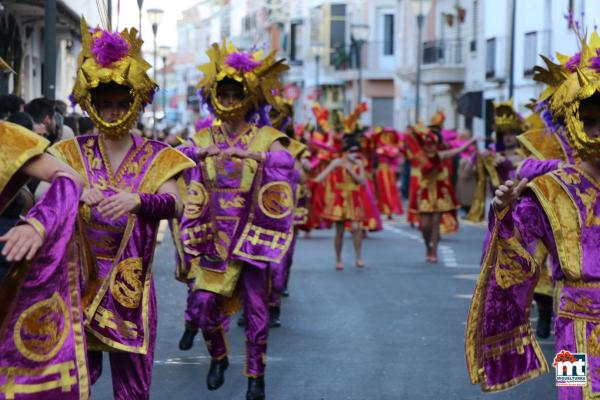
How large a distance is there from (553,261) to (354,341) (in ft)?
16.6

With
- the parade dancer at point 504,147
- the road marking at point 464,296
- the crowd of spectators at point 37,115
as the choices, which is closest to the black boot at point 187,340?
the crowd of spectators at point 37,115

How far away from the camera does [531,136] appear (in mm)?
8648

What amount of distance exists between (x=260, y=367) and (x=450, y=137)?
1173 centimetres

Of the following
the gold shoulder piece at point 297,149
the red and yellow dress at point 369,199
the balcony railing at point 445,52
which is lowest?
the red and yellow dress at point 369,199

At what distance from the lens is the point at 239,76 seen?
853cm

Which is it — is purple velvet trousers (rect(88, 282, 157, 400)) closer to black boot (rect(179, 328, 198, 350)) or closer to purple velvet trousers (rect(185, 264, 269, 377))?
purple velvet trousers (rect(185, 264, 269, 377))

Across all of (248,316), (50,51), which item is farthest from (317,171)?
(248,316)

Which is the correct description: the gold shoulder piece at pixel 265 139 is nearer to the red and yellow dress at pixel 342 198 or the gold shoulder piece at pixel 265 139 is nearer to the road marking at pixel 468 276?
the road marking at pixel 468 276

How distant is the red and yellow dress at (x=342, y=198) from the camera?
1658 cm

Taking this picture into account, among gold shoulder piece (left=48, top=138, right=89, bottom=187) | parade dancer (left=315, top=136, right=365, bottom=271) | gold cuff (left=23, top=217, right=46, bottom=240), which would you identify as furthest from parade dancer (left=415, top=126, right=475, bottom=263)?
gold cuff (left=23, top=217, right=46, bottom=240)

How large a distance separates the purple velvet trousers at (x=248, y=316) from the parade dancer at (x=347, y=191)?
26.6ft

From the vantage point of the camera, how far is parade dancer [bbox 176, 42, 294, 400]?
8156mm

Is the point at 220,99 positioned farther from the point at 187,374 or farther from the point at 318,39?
Answer: the point at 318,39

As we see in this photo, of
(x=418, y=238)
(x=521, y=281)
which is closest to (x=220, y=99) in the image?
(x=521, y=281)
